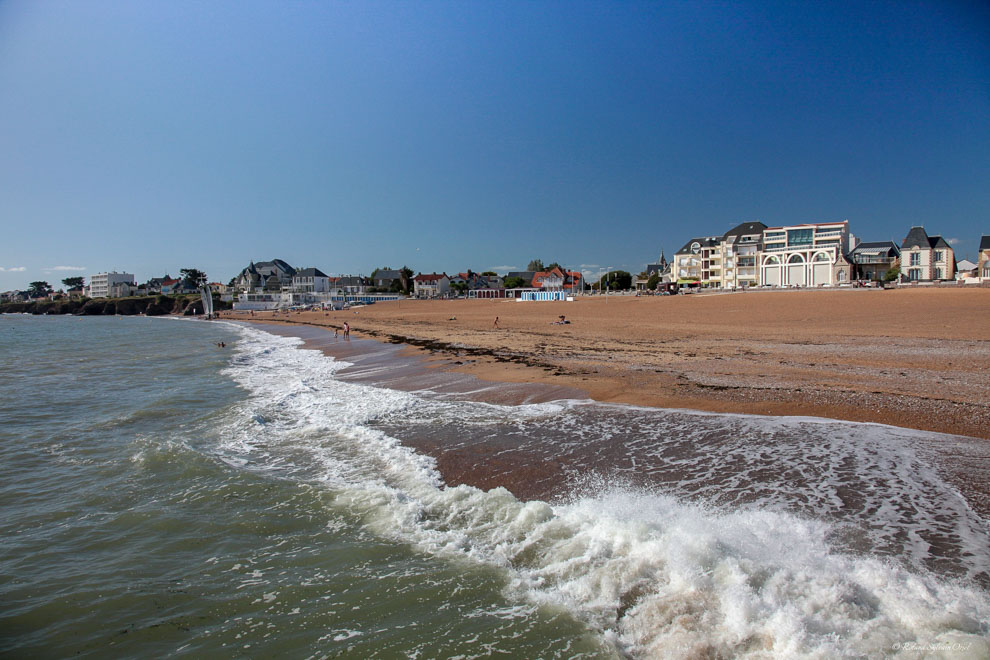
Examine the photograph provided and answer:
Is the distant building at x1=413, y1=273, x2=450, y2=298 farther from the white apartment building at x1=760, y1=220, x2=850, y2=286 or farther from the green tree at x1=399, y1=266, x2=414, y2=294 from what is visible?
the white apartment building at x1=760, y1=220, x2=850, y2=286

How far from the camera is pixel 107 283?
158m

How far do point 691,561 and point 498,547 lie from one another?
1.82m

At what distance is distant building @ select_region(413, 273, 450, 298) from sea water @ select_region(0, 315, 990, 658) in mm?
107602

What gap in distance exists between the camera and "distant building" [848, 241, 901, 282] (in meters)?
67.1

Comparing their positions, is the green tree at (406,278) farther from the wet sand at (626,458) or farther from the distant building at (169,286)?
the wet sand at (626,458)

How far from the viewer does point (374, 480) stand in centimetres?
687

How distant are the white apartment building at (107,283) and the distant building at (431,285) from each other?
4113 inches

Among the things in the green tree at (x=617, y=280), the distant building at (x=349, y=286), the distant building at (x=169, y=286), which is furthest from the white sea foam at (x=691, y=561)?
the distant building at (x=169, y=286)

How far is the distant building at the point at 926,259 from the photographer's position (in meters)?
62.2

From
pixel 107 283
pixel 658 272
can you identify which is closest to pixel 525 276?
pixel 658 272

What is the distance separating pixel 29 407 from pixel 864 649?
1727 cm

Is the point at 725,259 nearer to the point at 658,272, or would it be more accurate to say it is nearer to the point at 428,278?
the point at 658,272

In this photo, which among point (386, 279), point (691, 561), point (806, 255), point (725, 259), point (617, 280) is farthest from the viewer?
point (386, 279)

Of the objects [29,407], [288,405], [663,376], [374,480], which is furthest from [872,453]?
[29,407]
